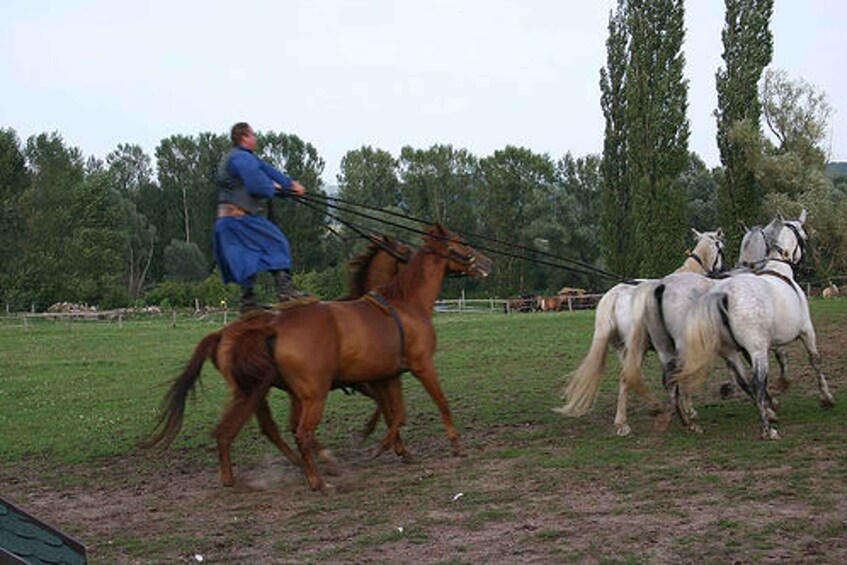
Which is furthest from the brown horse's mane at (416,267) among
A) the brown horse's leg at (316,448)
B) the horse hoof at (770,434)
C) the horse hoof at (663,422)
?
the horse hoof at (770,434)

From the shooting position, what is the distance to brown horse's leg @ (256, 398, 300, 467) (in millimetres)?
8203

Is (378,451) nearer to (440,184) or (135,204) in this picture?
(440,184)

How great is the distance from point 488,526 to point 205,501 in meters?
2.72

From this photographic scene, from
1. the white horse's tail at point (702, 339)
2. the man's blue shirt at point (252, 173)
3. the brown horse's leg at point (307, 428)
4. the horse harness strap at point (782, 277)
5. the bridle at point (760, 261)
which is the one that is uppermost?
the man's blue shirt at point (252, 173)

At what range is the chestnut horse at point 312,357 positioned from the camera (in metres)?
7.58

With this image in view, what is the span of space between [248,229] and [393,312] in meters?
1.53

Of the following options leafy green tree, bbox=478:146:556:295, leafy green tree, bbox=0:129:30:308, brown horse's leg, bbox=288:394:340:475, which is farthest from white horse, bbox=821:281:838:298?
leafy green tree, bbox=0:129:30:308

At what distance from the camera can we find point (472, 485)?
23.6 ft

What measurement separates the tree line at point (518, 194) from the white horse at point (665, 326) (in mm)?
27949

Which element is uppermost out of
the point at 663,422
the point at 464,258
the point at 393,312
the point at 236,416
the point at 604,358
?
the point at 464,258

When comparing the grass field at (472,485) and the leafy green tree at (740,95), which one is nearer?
the grass field at (472,485)

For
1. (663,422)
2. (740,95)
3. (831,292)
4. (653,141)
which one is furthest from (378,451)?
(740,95)

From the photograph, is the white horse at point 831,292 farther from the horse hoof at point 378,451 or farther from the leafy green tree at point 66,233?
the leafy green tree at point 66,233

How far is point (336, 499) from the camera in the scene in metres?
7.21
